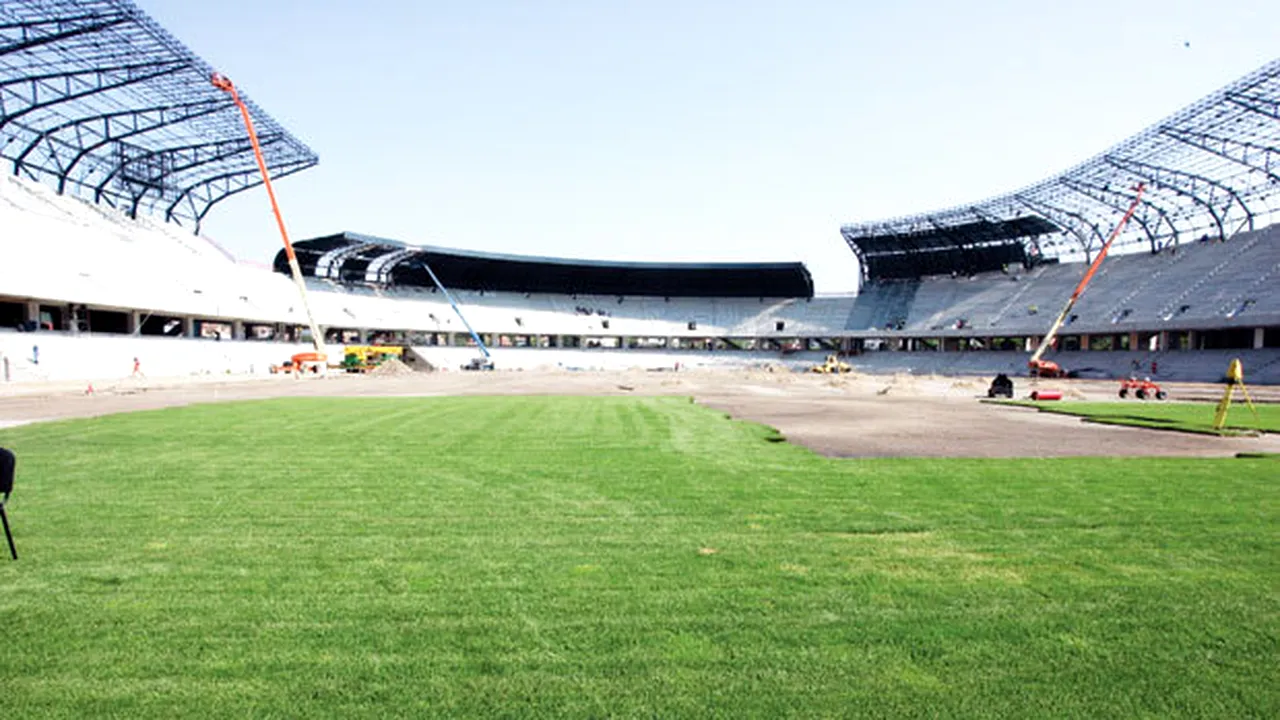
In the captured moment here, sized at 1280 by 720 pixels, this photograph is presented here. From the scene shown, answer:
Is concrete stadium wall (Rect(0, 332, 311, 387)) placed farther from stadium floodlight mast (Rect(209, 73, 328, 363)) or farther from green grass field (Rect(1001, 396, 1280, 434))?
green grass field (Rect(1001, 396, 1280, 434))

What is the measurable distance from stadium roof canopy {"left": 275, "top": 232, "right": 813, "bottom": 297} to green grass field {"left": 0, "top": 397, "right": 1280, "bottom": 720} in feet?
230

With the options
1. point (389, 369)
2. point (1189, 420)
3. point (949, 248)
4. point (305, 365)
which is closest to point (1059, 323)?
point (949, 248)

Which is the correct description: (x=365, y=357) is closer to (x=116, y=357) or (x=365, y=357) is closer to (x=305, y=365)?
(x=305, y=365)

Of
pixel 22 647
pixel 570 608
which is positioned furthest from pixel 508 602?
pixel 22 647

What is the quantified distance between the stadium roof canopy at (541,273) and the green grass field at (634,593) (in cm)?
6999

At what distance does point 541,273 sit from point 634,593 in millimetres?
85633

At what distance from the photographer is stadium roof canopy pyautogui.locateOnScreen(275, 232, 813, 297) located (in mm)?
74062

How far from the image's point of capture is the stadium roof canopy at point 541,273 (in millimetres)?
74062

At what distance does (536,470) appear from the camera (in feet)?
28.7

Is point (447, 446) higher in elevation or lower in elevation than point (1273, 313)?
lower

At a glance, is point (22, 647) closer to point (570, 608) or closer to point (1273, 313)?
point (570, 608)

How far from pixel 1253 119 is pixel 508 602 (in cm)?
5772

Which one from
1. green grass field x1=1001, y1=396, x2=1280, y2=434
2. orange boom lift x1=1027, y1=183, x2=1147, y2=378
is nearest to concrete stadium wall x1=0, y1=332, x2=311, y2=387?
green grass field x1=1001, y1=396, x2=1280, y2=434

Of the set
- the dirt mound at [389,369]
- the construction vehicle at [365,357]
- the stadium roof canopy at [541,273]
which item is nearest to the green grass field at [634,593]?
the dirt mound at [389,369]
